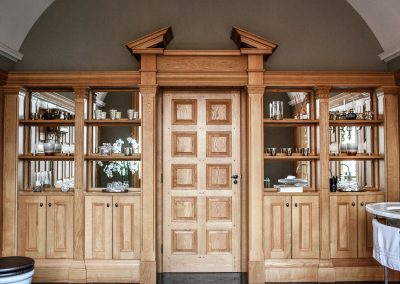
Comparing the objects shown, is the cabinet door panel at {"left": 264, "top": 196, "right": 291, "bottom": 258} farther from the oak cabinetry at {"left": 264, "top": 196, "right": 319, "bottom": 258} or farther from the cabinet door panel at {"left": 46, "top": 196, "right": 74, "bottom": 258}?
the cabinet door panel at {"left": 46, "top": 196, "right": 74, "bottom": 258}

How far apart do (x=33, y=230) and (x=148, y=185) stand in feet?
4.68

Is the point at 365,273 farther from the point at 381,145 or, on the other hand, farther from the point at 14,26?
the point at 14,26

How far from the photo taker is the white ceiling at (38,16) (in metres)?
4.49

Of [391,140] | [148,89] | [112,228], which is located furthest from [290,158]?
[112,228]

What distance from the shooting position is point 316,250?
4.87 metres

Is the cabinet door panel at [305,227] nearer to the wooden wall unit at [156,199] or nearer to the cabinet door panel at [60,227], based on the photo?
the wooden wall unit at [156,199]

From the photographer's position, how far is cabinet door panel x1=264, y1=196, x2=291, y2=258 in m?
4.86

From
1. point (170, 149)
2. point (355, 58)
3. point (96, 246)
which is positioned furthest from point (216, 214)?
point (355, 58)

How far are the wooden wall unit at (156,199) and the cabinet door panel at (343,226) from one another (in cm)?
1

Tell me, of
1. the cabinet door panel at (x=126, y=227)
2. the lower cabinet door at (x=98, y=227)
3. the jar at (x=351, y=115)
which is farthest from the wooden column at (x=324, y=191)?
the lower cabinet door at (x=98, y=227)

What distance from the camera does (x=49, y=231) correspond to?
4.86m

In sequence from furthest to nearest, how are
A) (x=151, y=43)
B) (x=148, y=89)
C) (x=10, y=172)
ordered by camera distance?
(x=10, y=172), (x=148, y=89), (x=151, y=43)

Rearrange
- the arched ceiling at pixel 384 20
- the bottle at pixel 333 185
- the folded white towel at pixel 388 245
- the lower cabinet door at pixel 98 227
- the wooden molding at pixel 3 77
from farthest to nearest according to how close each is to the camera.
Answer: the bottle at pixel 333 185 → the lower cabinet door at pixel 98 227 → the wooden molding at pixel 3 77 → the arched ceiling at pixel 384 20 → the folded white towel at pixel 388 245

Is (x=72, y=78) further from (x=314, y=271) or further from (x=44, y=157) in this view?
(x=314, y=271)
